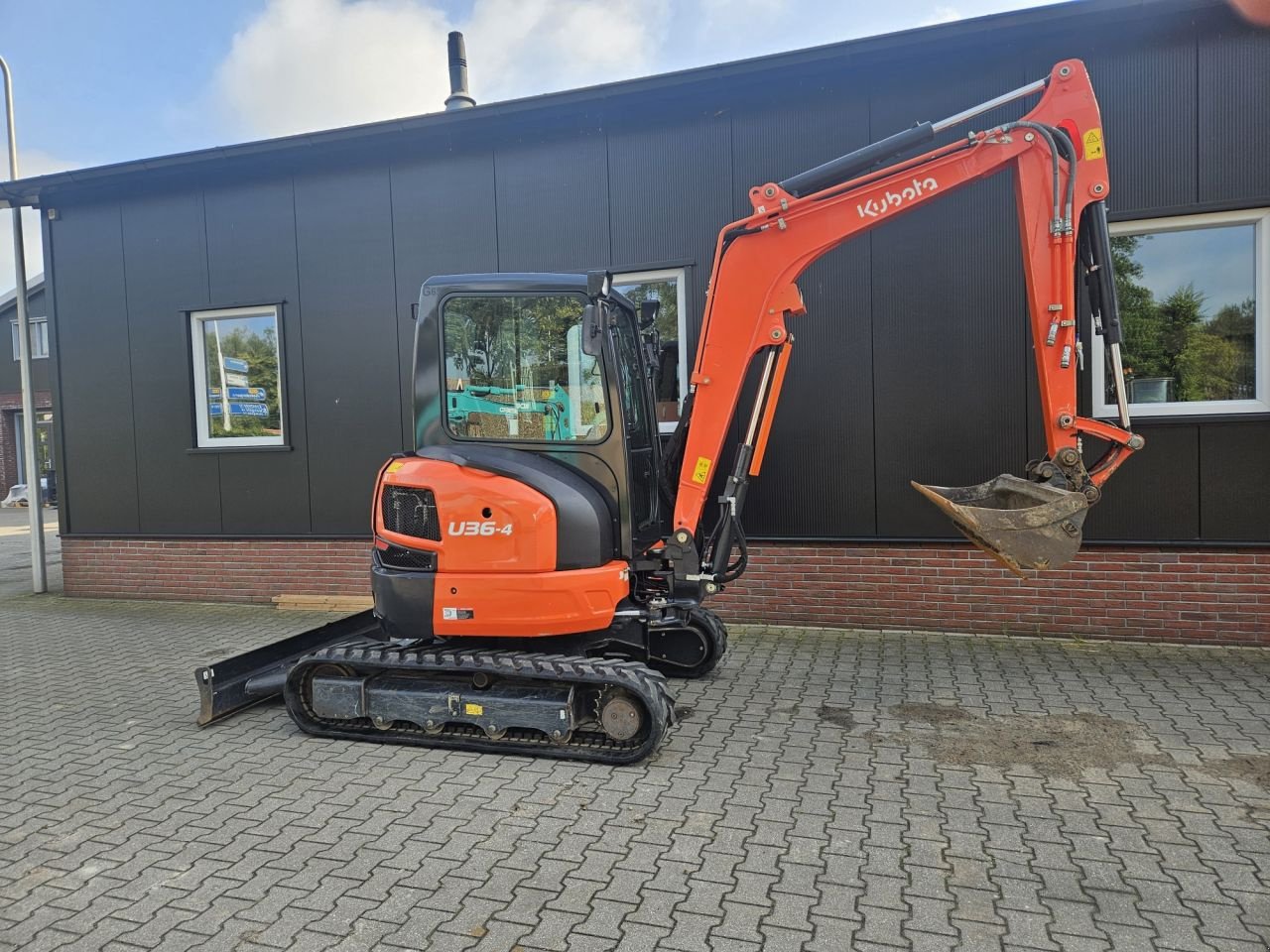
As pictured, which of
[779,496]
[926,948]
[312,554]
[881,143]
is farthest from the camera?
[312,554]

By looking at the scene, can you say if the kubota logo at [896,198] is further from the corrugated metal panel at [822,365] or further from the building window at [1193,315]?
the building window at [1193,315]

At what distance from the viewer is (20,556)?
1336 centimetres

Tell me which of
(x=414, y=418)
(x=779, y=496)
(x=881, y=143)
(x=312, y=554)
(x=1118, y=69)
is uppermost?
(x=1118, y=69)

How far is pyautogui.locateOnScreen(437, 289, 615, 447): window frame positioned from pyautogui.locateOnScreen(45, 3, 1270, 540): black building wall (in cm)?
279

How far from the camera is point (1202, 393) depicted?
6.13m

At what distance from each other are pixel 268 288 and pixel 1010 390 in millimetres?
7195

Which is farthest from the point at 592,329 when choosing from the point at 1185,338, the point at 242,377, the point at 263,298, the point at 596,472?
the point at 242,377

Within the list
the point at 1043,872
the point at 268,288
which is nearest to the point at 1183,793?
the point at 1043,872

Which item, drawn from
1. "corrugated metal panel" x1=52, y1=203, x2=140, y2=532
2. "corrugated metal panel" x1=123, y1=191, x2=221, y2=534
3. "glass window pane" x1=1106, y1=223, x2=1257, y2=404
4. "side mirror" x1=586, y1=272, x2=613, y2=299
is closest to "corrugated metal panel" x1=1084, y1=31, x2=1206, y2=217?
"glass window pane" x1=1106, y1=223, x2=1257, y2=404

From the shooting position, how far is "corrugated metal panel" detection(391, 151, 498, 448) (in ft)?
25.1

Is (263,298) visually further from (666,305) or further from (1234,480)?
(1234,480)

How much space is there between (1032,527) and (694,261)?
13.1ft

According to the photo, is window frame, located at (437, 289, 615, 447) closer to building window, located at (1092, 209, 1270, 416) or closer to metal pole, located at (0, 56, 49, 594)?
building window, located at (1092, 209, 1270, 416)

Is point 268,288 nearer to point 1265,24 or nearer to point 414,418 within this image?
point 414,418
